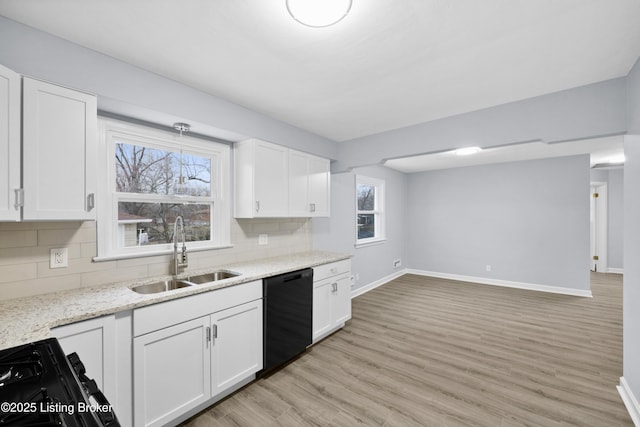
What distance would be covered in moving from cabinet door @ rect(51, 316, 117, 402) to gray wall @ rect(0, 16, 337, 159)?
1.41 meters

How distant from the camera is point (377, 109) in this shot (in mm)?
2738

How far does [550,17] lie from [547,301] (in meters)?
4.54

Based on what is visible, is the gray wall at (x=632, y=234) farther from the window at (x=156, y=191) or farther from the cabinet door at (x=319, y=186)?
the window at (x=156, y=191)

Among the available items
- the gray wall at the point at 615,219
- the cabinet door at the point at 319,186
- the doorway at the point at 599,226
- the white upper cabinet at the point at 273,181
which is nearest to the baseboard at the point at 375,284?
the cabinet door at the point at 319,186

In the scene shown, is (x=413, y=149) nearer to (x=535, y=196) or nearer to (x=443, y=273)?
(x=535, y=196)

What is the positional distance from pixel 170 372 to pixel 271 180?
1844 millimetres

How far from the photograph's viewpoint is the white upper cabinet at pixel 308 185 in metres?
3.19

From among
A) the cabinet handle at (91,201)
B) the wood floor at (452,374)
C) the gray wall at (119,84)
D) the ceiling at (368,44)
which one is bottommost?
the wood floor at (452,374)

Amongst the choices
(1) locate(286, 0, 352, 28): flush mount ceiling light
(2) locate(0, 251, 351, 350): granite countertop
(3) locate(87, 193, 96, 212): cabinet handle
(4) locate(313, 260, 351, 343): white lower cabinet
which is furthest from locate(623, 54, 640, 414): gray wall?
(3) locate(87, 193, 96, 212): cabinet handle

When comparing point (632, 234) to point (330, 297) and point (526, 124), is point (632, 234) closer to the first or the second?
point (526, 124)

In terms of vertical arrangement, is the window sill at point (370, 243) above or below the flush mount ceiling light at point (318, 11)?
below

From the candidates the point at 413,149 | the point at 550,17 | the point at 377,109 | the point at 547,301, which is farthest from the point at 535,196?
the point at 550,17

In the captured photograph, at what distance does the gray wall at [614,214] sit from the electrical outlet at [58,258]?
29.8 ft

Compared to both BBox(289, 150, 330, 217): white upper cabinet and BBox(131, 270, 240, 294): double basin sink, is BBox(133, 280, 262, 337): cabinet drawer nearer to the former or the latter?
BBox(131, 270, 240, 294): double basin sink
